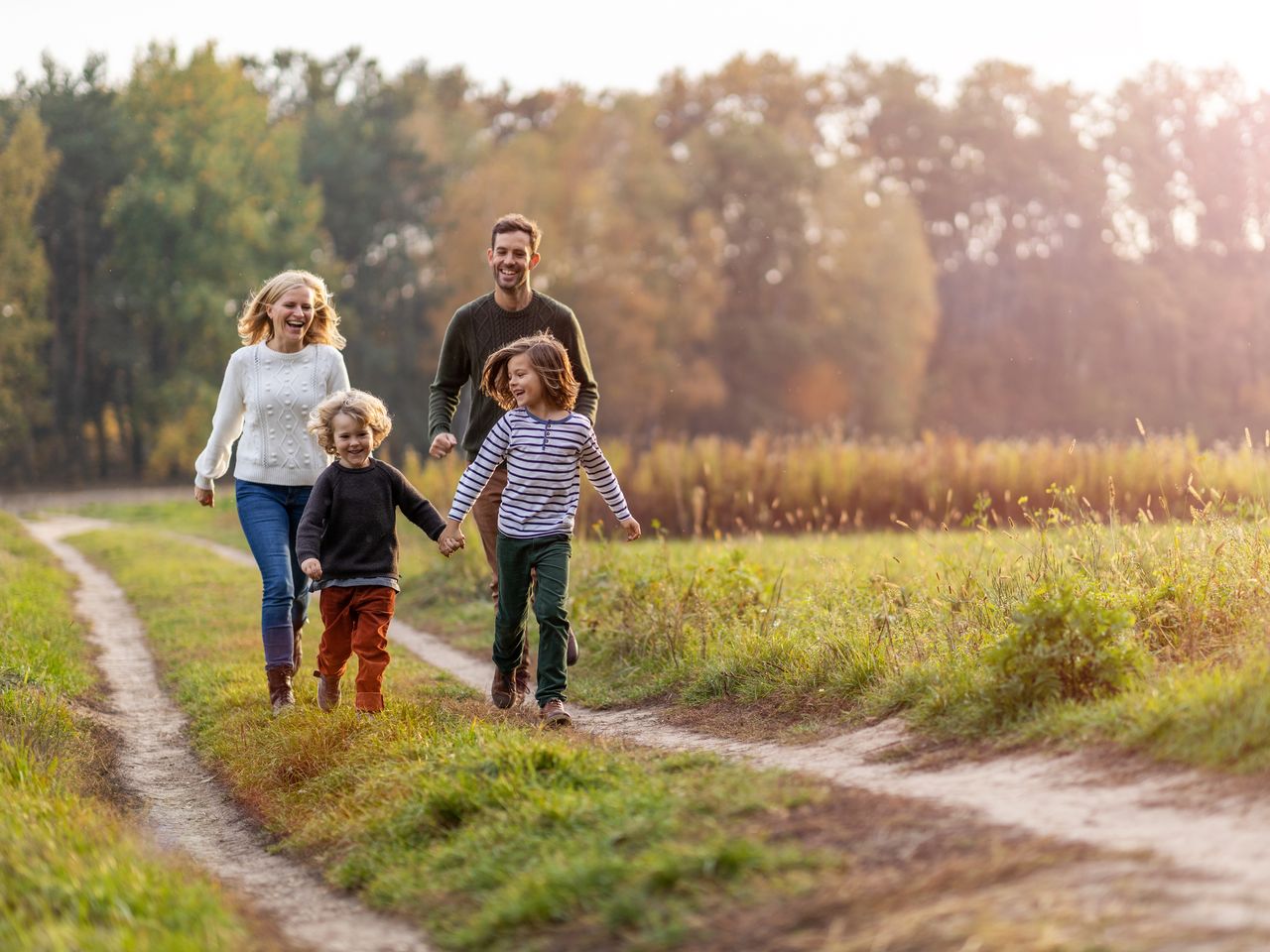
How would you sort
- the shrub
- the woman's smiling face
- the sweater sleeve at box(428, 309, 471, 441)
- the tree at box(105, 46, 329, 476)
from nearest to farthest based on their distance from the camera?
the shrub
the woman's smiling face
the sweater sleeve at box(428, 309, 471, 441)
the tree at box(105, 46, 329, 476)

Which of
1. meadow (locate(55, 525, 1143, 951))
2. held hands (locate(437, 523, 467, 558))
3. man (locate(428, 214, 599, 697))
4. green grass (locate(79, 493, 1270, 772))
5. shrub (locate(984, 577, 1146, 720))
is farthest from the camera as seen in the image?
man (locate(428, 214, 599, 697))

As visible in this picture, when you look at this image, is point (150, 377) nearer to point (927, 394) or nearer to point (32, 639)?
point (927, 394)

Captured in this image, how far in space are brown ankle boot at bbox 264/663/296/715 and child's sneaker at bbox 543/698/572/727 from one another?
1.42 m

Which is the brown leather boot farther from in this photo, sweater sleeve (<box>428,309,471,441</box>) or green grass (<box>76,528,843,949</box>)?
sweater sleeve (<box>428,309,471,441</box>)

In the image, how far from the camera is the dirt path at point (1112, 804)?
3512 millimetres

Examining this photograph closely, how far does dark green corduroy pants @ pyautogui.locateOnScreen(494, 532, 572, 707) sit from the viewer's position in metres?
6.88

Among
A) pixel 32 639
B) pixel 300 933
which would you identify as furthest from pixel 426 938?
pixel 32 639

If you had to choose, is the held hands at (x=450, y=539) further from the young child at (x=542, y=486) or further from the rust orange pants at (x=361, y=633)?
the rust orange pants at (x=361, y=633)

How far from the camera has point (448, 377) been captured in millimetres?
7840

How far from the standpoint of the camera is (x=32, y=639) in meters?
10.1

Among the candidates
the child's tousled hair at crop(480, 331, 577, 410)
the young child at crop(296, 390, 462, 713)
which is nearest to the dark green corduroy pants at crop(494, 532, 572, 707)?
the young child at crop(296, 390, 462, 713)

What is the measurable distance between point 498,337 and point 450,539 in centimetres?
139

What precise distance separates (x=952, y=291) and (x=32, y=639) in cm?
5539

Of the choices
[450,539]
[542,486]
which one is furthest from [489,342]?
[450,539]
